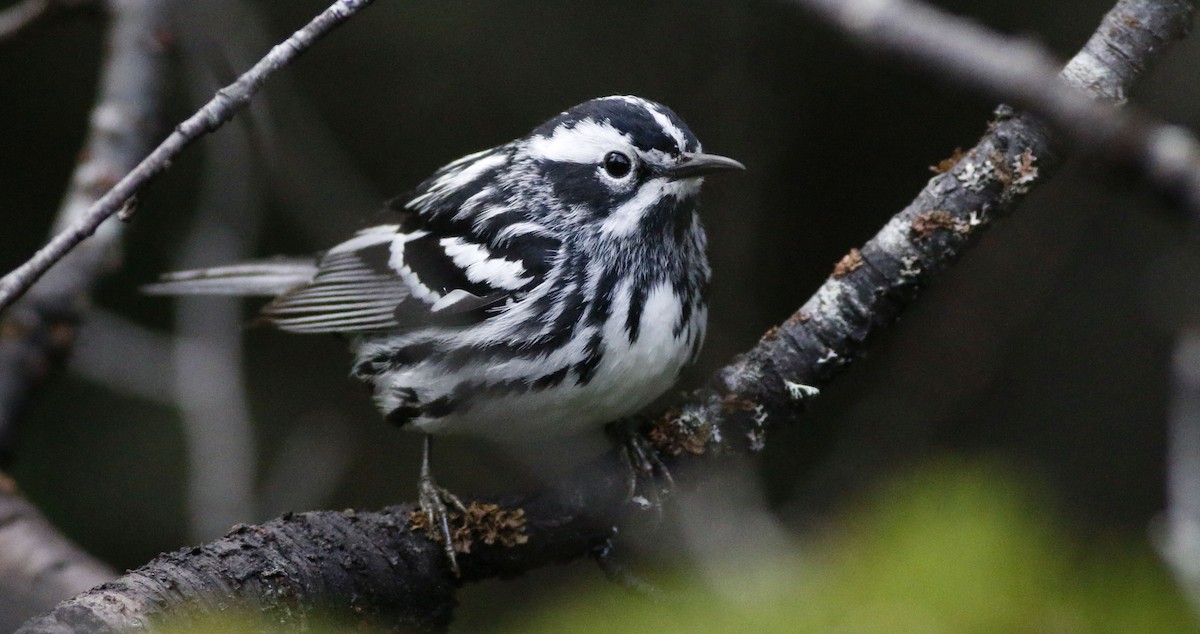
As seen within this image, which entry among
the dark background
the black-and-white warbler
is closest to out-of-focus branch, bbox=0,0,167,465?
the dark background

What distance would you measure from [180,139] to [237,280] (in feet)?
6.32

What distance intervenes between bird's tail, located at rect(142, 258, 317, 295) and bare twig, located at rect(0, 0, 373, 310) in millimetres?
1803

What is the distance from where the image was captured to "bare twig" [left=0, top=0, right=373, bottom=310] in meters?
1.83

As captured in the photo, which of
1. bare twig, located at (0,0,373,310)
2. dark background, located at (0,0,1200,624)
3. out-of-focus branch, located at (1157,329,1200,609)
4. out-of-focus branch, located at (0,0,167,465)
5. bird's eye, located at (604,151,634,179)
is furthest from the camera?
dark background, located at (0,0,1200,624)

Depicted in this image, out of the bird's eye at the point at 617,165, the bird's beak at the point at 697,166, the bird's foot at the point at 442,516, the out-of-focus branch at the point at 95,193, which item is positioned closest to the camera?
the bird's foot at the point at 442,516

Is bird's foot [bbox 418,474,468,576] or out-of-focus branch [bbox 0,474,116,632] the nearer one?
bird's foot [bbox 418,474,468,576]

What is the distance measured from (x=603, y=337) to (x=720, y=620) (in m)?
1.88

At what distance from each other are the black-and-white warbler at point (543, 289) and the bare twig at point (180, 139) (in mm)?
1057

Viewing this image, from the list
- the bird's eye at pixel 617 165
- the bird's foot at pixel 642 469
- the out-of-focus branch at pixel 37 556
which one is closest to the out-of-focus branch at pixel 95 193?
the out-of-focus branch at pixel 37 556

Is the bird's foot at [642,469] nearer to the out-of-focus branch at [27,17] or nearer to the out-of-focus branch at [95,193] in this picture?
the out-of-focus branch at [95,193]

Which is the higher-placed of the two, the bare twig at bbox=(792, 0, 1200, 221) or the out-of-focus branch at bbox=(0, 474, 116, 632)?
the bare twig at bbox=(792, 0, 1200, 221)

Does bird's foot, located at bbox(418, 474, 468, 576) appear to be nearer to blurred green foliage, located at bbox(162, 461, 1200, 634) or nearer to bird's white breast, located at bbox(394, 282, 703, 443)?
bird's white breast, located at bbox(394, 282, 703, 443)

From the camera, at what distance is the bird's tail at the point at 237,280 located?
3727 millimetres

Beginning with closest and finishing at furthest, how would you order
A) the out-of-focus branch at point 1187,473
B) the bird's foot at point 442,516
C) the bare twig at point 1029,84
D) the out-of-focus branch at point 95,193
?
1. the bare twig at point 1029,84
2. the out-of-focus branch at point 1187,473
3. the bird's foot at point 442,516
4. the out-of-focus branch at point 95,193
